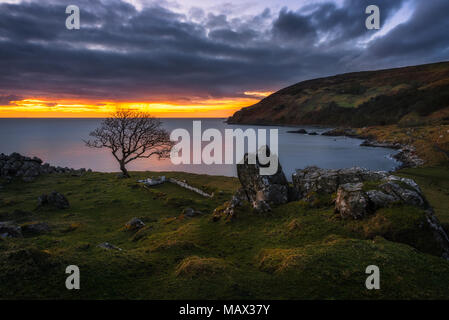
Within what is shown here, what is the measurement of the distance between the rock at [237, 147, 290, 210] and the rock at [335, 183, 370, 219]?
4.70 meters

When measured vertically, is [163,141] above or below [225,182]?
above

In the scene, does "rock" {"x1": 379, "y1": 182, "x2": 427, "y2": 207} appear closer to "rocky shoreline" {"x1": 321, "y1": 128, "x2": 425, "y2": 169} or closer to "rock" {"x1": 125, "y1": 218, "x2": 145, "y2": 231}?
"rock" {"x1": 125, "y1": 218, "x2": 145, "y2": 231}

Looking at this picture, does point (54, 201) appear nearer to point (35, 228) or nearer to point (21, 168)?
point (35, 228)

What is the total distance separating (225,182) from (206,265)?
3652 centimetres

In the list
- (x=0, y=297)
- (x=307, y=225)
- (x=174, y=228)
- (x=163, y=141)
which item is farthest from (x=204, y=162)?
(x=0, y=297)

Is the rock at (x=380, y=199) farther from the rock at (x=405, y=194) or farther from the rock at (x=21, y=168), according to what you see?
the rock at (x=21, y=168)

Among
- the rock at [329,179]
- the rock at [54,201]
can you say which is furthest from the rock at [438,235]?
the rock at [54,201]

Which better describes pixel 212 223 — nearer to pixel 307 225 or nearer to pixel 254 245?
pixel 254 245

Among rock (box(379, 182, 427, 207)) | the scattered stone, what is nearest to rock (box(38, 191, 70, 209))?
the scattered stone

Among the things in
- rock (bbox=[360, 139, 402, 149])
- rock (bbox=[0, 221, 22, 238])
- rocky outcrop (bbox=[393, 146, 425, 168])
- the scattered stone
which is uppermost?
rock (bbox=[360, 139, 402, 149])

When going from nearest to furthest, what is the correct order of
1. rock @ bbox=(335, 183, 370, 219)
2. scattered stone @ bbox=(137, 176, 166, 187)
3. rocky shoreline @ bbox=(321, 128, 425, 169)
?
rock @ bbox=(335, 183, 370, 219) → scattered stone @ bbox=(137, 176, 166, 187) → rocky shoreline @ bbox=(321, 128, 425, 169)

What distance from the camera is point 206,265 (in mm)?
9555

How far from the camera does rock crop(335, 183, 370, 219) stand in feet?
43.6
